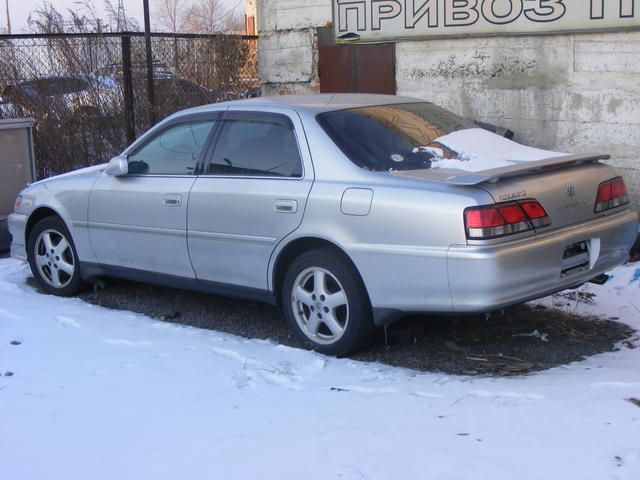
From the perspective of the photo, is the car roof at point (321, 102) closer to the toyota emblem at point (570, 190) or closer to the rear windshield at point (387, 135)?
the rear windshield at point (387, 135)

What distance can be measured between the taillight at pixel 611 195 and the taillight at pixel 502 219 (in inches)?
26.5

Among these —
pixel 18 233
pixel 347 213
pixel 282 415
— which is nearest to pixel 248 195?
pixel 347 213

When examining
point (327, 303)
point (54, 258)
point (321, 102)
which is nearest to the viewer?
point (327, 303)

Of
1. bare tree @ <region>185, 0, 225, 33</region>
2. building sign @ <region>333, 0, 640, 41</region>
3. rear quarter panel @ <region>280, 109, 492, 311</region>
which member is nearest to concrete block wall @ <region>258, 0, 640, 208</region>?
building sign @ <region>333, 0, 640, 41</region>

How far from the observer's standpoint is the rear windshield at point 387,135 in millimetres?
5430

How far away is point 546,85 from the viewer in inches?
333

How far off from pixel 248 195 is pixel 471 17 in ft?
13.5

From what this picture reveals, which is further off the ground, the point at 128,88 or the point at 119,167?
the point at 128,88

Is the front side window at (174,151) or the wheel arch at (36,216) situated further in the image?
the wheel arch at (36,216)

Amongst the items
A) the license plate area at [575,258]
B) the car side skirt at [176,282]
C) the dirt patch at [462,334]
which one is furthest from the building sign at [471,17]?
the car side skirt at [176,282]

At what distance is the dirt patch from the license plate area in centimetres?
53

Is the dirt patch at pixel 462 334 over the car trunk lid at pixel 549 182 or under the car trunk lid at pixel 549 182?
under

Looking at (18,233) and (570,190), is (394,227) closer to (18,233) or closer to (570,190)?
(570,190)

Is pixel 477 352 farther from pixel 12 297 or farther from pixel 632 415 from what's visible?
pixel 12 297
